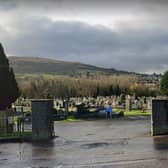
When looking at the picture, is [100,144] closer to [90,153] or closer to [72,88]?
[90,153]

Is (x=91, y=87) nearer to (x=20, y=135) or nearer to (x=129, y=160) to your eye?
(x=20, y=135)

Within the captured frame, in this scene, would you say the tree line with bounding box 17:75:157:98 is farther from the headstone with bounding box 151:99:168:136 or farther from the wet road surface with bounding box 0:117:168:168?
the wet road surface with bounding box 0:117:168:168

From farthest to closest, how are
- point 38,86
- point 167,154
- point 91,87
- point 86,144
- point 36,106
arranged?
point 91,87 < point 38,86 < point 36,106 < point 86,144 < point 167,154

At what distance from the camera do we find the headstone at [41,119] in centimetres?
2283

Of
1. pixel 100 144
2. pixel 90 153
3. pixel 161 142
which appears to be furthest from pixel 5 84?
pixel 90 153

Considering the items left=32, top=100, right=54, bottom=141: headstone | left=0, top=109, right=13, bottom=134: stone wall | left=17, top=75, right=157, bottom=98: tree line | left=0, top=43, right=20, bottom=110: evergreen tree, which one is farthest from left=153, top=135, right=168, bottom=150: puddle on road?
left=17, top=75, right=157, bottom=98: tree line

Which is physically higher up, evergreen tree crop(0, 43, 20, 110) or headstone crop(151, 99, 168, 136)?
evergreen tree crop(0, 43, 20, 110)

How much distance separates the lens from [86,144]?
64.4ft

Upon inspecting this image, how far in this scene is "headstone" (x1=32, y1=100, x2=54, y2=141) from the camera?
74.9ft

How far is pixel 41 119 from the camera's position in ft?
75.4

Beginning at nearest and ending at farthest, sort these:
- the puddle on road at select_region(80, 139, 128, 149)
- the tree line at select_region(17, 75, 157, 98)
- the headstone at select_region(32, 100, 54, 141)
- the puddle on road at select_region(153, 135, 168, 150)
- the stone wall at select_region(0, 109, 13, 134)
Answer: the puddle on road at select_region(153, 135, 168, 150) → the puddle on road at select_region(80, 139, 128, 149) → the headstone at select_region(32, 100, 54, 141) → the stone wall at select_region(0, 109, 13, 134) → the tree line at select_region(17, 75, 157, 98)

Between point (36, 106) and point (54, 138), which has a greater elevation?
point (36, 106)

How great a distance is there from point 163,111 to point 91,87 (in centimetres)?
5944

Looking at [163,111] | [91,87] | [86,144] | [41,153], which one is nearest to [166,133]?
[163,111]
